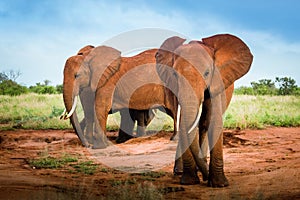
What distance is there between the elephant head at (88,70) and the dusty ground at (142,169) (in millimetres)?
1271

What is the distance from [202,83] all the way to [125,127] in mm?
6907

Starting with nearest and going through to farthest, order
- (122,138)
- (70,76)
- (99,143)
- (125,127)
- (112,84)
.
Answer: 1. (70,76)
2. (99,143)
3. (112,84)
4. (122,138)
5. (125,127)

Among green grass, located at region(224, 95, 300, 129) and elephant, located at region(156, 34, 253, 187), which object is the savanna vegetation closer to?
green grass, located at region(224, 95, 300, 129)

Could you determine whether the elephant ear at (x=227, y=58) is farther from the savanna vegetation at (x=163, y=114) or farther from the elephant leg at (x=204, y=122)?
the savanna vegetation at (x=163, y=114)

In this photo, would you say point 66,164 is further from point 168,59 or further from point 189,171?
point 168,59

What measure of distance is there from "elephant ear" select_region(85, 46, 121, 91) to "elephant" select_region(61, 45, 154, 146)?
18cm

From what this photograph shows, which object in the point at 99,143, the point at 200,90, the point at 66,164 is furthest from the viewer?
the point at 99,143

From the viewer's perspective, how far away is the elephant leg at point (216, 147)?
Result: 6566mm

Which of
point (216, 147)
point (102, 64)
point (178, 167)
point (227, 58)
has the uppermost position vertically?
point (102, 64)

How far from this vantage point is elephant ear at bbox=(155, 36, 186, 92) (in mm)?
6578

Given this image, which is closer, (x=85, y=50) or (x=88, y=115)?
(x=88, y=115)

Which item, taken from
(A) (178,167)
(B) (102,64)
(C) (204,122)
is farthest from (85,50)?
(C) (204,122)

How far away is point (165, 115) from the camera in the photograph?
53.2 feet

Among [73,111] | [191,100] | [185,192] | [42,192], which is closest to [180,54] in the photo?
[191,100]
